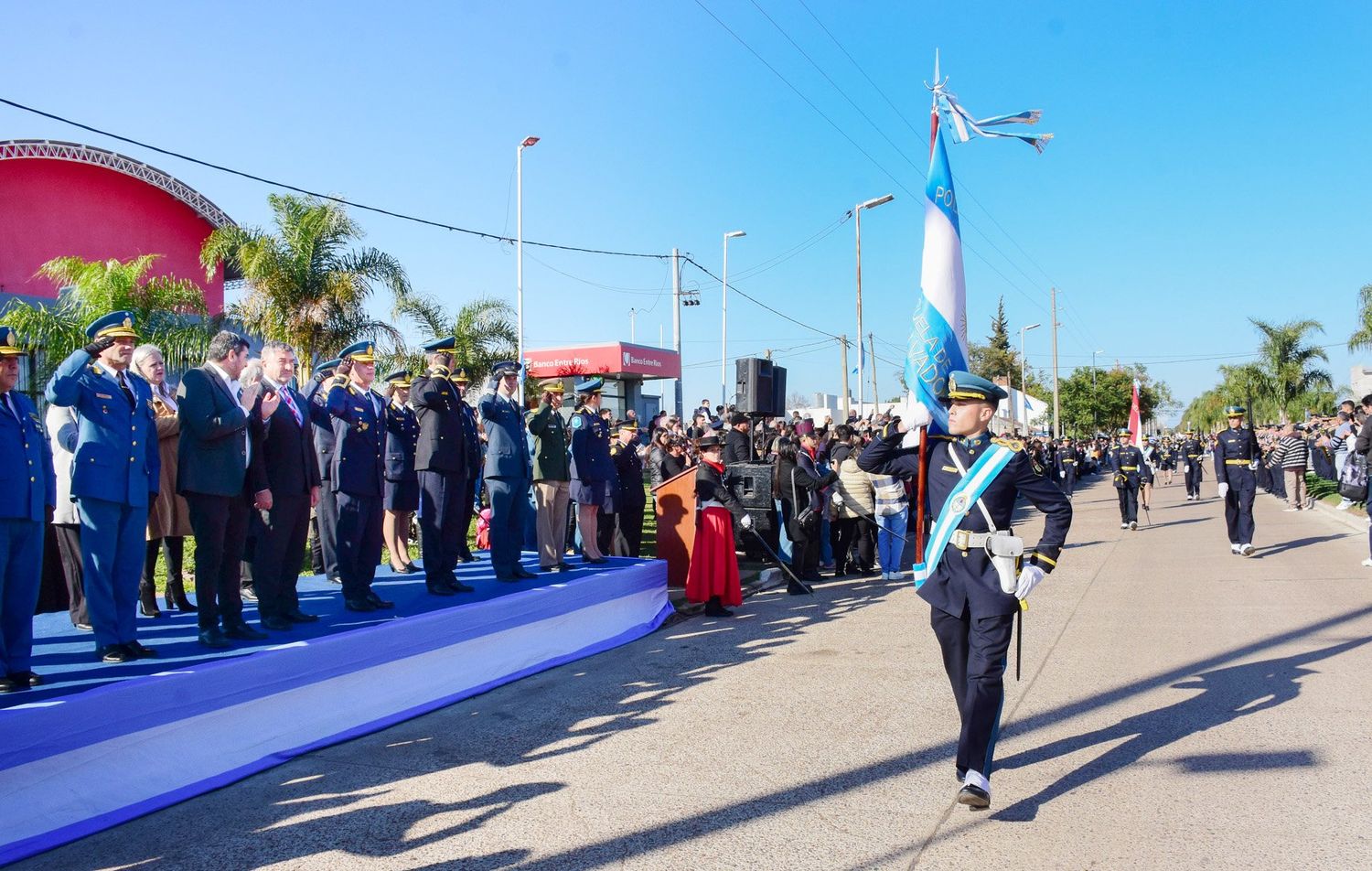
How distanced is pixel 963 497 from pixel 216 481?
4.19 m

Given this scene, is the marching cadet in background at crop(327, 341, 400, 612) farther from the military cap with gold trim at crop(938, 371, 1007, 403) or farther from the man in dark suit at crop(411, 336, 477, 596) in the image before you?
the military cap with gold trim at crop(938, 371, 1007, 403)

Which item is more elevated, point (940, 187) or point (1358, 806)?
point (940, 187)

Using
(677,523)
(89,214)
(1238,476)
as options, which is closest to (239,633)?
(677,523)

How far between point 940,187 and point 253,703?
17.0 ft

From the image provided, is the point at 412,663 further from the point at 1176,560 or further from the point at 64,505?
the point at 1176,560

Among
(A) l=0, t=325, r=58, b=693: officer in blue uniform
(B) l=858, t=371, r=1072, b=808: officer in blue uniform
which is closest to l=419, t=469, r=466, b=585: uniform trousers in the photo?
(A) l=0, t=325, r=58, b=693: officer in blue uniform

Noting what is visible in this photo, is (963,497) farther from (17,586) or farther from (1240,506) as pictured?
(1240,506)

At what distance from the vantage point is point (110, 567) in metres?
5.02

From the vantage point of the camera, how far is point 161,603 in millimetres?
7555

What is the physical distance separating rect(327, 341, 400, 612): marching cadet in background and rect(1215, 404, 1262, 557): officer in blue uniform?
11.2 m

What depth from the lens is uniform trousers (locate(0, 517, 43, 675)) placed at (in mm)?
4527

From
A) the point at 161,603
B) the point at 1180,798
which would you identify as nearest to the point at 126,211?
the point at 161,603

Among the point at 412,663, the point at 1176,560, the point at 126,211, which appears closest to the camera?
the point at 412,663

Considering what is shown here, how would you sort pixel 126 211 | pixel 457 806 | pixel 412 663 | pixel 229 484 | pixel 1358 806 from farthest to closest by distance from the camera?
pixel 126 211 < pixel 412 663 < pixel 229 484 < pixel 457 806 < pixel 1358 806
